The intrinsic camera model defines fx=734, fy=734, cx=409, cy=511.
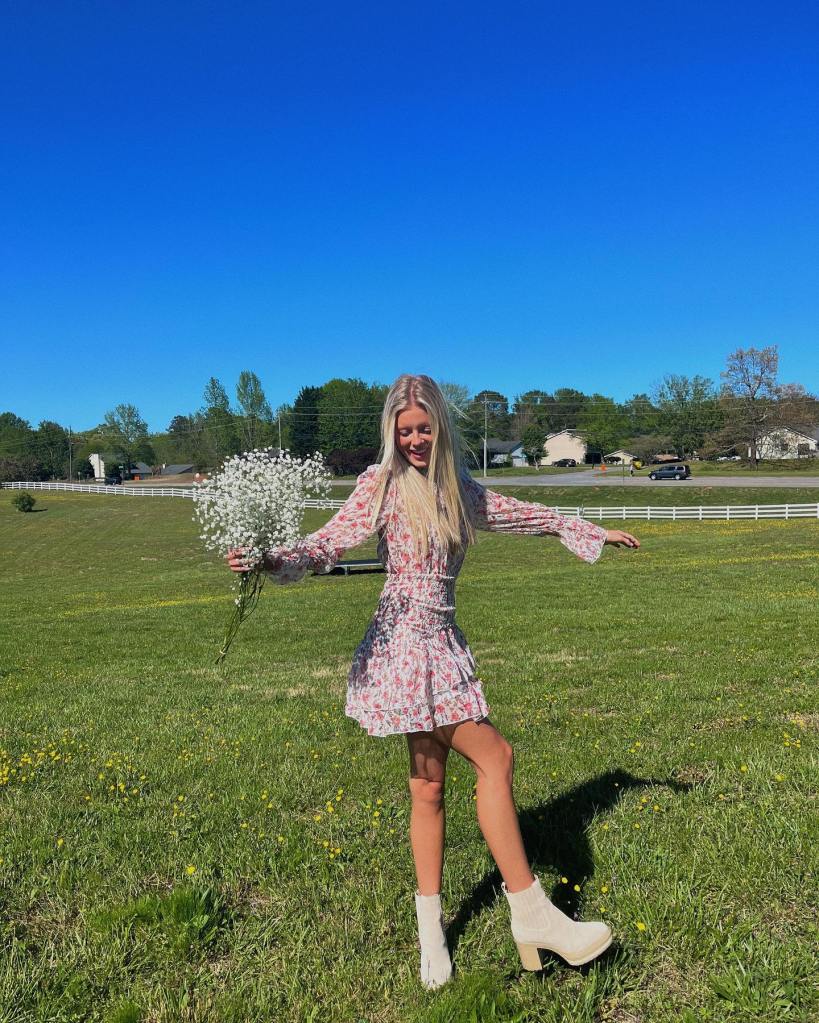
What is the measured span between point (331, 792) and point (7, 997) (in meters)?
2.05

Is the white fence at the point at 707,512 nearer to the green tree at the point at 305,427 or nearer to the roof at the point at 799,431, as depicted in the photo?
the roof at the point at 799,431

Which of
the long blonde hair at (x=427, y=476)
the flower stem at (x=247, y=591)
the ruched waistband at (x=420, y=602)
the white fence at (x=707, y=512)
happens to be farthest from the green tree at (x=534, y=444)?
the ruched waistband at (x=420, y=602)

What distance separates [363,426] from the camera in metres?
108

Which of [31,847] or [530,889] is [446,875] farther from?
[31,847]

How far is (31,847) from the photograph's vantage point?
3.78 m

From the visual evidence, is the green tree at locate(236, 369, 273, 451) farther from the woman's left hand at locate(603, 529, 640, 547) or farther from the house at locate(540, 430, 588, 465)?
the woman's left hand at locate(603, 529, 640, 547)

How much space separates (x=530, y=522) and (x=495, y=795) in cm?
121

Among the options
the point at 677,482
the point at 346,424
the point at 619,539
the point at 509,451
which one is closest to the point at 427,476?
the point at 619,539

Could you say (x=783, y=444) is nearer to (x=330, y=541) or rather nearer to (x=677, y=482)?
(x=677, y=482)

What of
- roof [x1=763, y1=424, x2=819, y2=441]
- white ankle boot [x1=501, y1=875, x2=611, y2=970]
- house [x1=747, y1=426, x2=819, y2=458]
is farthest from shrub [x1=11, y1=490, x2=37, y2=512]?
roof [x1=763, y1=424, x2=819, y2=441]

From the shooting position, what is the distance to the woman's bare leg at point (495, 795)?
2.90 metres

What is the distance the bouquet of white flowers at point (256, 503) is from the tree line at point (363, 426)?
71.0 meters

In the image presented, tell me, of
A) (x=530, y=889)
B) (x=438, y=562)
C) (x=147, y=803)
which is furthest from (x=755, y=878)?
(x=147, y=803)

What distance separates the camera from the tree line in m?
77.3
